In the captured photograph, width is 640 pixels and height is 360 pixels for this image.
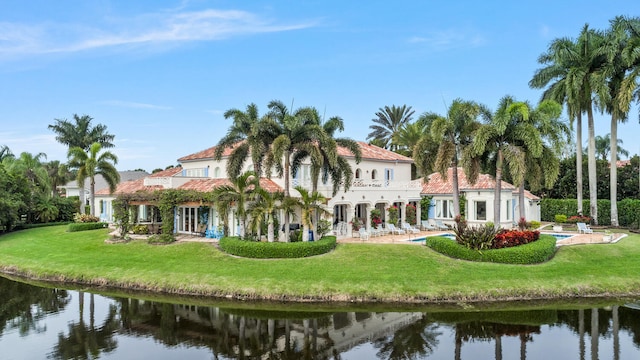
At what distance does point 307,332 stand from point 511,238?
14.3 m

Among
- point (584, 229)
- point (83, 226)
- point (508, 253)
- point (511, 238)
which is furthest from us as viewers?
point (83, 226)

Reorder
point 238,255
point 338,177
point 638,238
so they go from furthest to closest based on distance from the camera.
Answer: point 638,238 < point 338,177 < point 238,255

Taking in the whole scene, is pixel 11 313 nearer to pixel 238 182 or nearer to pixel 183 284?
pixel 183 284

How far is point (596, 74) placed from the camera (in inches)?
1414

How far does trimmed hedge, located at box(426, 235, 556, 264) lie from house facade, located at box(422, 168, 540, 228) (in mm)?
10982

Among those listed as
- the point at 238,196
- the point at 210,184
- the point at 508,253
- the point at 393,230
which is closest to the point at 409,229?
the point at 393,230

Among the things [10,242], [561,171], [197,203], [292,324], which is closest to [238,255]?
[197,203]

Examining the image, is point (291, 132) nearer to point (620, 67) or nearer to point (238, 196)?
point (238, 196)

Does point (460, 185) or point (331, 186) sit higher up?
point (460, 185)

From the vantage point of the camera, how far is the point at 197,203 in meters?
31.6

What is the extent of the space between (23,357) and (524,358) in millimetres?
15907

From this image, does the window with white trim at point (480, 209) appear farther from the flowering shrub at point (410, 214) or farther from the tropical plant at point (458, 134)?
the tropical plant at point (458, 134)

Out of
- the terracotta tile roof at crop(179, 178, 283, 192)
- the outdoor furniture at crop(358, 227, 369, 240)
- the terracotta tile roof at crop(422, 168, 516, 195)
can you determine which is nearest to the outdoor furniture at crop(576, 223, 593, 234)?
the terracotta tile roof at crop(422, 168, 516, 195)

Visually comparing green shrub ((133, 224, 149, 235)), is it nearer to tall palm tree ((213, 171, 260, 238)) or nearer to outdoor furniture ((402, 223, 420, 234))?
tall palm tree ((213, 171, 260, 238))
